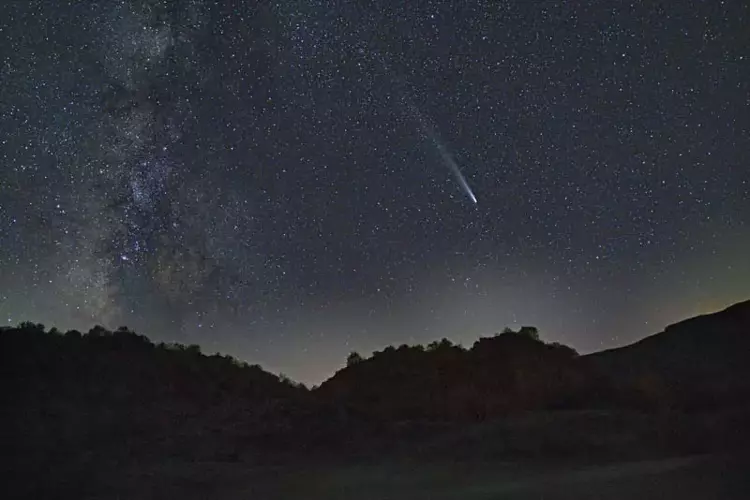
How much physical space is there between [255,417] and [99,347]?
12.5 meters

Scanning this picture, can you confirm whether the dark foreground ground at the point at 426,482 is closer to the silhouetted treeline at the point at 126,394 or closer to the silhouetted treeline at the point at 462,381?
the silhouetted treeline at the point at 126,394

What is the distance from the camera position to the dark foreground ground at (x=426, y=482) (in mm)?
14805

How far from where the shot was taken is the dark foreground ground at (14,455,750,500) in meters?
14.8

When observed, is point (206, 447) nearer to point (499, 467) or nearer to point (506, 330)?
point (499, 467)

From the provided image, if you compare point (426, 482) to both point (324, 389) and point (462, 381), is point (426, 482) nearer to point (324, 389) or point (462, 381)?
point (462, 381)

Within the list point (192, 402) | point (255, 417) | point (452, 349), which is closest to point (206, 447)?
point (255, 417)

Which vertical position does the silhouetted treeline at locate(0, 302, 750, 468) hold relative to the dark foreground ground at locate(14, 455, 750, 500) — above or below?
above

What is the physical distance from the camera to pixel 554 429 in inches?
982

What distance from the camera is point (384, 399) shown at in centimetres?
3794

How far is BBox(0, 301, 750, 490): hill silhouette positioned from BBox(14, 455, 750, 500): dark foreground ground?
2656mm

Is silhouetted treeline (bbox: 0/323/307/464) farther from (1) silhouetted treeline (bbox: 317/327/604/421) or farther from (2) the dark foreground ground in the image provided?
(2) the dark foreground ground

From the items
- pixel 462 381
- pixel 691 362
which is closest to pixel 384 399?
pixel 462 381

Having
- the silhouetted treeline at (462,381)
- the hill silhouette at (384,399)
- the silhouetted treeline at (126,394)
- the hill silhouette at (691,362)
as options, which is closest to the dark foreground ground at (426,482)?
the hill silhouette at (384,399)

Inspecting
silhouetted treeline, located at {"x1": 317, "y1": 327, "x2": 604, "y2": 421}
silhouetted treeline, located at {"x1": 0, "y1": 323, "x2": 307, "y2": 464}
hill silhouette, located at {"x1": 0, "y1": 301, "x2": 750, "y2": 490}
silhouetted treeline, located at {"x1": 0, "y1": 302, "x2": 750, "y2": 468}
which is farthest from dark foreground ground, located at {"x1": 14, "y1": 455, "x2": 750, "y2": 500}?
silhouetted treeline, located at {"x1": 317, "y1": 327, "x2": 604, "y2": 421}
